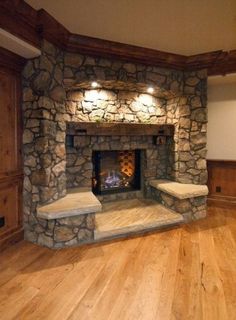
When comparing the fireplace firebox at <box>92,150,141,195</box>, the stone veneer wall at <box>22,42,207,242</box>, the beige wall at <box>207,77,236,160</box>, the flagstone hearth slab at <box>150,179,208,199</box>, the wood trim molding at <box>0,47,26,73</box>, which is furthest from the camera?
the beige wall at <box>207,77,236,160</box>

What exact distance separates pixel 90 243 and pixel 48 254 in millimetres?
541

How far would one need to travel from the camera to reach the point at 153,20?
8.29 ft

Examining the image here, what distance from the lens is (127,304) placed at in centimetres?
187

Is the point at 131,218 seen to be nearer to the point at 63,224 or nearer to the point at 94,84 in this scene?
the point at 63,224

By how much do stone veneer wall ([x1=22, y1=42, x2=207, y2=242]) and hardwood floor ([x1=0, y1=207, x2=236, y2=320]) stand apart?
0.68m

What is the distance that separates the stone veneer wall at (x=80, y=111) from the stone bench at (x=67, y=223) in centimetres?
16

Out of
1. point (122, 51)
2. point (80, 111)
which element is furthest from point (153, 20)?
point (80, 111)

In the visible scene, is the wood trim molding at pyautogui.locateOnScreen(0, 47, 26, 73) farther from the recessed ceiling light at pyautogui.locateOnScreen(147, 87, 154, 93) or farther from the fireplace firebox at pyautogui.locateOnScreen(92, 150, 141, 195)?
the recessed ceiling light at pyautogui.locateOnScreen(147, 87, 154, 93)

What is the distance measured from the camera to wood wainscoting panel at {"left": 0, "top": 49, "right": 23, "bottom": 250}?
2707mm

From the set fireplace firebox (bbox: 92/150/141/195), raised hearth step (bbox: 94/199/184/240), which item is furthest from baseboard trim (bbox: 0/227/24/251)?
fireplace firebox (bbox: 92/150/141/195)

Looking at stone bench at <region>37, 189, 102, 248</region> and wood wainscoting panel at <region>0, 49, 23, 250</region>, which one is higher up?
wood wainscoting panel at <region>0, 49, 23, 250</region>

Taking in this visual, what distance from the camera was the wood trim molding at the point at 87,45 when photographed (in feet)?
7.34

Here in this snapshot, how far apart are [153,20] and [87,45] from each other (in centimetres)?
92

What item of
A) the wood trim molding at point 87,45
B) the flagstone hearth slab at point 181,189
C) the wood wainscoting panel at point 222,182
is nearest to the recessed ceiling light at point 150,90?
the wood trim molding at point 87,45
